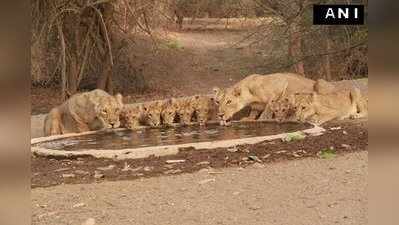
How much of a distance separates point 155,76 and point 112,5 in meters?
2.43

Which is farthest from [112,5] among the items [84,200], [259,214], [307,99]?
[259,214]

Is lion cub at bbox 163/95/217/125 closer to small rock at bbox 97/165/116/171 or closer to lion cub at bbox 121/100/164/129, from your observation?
lion cub at bbox 121/100/164/129

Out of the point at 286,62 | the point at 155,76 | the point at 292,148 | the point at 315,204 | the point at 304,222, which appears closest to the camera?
the point at 304,222

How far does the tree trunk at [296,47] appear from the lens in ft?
21.4

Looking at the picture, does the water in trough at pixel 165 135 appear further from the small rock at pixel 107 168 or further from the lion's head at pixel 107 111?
the small rock at pixel 107 168

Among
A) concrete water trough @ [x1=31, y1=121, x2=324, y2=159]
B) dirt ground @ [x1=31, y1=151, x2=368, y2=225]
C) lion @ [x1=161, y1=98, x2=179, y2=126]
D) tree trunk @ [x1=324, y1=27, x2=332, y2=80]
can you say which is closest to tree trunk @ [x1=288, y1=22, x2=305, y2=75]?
tree trunk @ [x1=324, y1=27, x2=332, y2=80]

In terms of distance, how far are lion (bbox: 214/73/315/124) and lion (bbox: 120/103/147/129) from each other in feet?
2.51

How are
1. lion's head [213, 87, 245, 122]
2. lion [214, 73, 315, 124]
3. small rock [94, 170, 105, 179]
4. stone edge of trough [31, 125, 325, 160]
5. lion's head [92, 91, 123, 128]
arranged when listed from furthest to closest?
lion [214, 73, 315, 124] → lion's head [213, 87, 245, 122] → lion's head [92, 91, 123, 128] → stone edge of trough [31, 125, 325, 160] → small rock [94, 170, 105, 179]

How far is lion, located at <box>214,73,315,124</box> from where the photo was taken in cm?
629

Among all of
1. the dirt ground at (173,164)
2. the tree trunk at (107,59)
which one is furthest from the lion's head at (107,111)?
the tree trunk at (107,59)

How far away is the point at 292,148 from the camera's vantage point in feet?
16.4

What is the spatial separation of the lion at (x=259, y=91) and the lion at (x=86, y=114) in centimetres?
106

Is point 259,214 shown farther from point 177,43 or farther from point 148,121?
point 177,43

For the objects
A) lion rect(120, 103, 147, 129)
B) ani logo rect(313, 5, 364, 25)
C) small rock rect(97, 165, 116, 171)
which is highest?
ani logo rect(313, 5, 364, 25)
